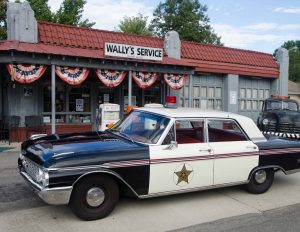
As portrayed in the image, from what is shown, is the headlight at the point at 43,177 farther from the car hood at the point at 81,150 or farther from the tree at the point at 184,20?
the tree at the point at 184,20

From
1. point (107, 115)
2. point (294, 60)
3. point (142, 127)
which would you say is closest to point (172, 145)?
point (142, 127)

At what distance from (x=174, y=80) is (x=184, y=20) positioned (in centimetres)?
3622

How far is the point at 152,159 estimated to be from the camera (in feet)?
16.5

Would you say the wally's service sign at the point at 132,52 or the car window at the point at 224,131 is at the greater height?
the wally's service sign at the point at 132,52

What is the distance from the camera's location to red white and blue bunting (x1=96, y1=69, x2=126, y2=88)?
12.9 meters

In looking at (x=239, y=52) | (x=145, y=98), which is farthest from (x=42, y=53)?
(x=239, y=52)

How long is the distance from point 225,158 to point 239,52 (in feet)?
49.4

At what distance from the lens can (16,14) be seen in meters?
12.9

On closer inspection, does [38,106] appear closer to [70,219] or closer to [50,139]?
[50,139]

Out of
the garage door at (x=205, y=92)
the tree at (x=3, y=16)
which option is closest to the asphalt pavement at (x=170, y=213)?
the garage door at (x=205, y=92)

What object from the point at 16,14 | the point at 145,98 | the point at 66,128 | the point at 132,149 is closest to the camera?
the point at 132,149

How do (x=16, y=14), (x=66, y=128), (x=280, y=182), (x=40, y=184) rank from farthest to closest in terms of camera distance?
(x=66, y=128) → (x=16, y=14) → (x=280, y=182) → (x=40, y=184)

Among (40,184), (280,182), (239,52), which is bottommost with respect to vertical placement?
(280,182)

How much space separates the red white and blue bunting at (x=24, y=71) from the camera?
438 inches
